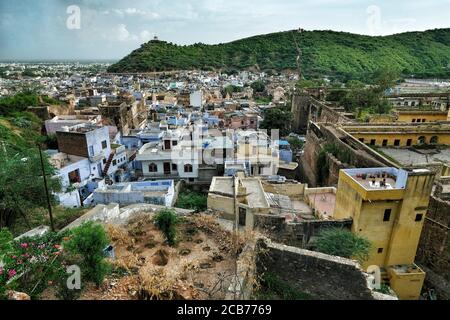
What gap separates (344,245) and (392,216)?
2987 millimetres

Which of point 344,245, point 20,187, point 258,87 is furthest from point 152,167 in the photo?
point 258,87

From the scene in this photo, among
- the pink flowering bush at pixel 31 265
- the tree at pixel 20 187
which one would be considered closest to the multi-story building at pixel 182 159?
the tree at pixel 20 187

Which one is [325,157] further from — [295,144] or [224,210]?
[295,144]

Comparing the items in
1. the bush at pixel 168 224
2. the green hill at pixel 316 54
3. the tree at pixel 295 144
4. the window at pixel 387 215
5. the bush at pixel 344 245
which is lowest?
the tree at pixel 295 144

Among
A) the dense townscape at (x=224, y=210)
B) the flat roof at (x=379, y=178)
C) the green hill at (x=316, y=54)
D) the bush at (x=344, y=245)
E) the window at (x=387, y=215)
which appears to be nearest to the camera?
the dense townscape at (x=224, y=210)

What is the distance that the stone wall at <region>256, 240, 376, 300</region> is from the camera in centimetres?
704

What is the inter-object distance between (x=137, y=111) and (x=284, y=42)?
318ft

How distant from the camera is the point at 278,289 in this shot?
739 cm

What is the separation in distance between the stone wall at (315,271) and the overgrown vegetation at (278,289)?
0.28ft

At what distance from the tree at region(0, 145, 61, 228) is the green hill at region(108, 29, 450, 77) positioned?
87779 mm

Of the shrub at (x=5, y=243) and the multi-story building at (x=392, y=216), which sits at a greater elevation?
the shrub at (x=5, y=243)

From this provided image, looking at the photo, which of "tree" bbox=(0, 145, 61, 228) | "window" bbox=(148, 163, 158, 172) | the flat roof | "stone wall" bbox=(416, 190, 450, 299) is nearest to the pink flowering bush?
"tree" bbox=(0, 145, 61, 228)

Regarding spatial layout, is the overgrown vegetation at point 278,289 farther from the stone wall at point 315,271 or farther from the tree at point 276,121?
the tree at point 276,121

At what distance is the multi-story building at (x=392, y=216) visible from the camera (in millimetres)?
11742
